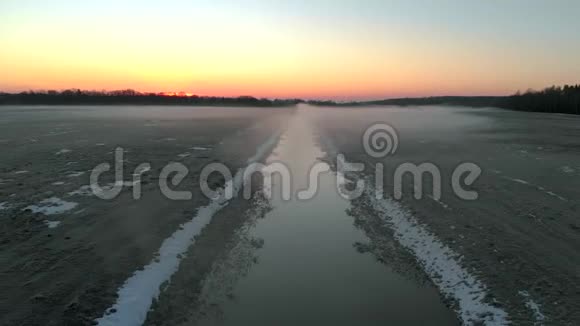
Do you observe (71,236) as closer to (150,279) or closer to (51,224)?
(51,224)

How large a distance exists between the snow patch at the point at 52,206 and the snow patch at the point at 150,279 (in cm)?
339

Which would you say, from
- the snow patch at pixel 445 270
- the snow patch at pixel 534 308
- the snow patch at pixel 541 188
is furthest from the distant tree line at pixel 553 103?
the snow patch at pixel 534 308

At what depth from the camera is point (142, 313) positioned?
645cm

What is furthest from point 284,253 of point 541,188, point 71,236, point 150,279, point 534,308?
point 541,188

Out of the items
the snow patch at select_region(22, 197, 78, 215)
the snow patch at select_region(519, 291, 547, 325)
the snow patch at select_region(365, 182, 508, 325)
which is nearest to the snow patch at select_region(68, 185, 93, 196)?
the snow patch at select_region(22, 197, 78, 215)

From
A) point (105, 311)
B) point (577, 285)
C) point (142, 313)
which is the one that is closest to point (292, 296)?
point (142, 313)

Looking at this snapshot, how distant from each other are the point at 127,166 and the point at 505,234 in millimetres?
14642

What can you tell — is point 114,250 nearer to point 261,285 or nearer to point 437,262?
point 261,285

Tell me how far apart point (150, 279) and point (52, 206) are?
5.57 m

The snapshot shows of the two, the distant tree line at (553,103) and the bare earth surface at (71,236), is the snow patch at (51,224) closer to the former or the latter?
the bare earth surface at (71,236)

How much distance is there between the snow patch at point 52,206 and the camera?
11.0 m

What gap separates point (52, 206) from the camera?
1143 cm

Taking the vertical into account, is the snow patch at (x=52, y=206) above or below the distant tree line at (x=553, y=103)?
below

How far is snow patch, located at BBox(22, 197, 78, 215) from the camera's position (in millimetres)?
10984
